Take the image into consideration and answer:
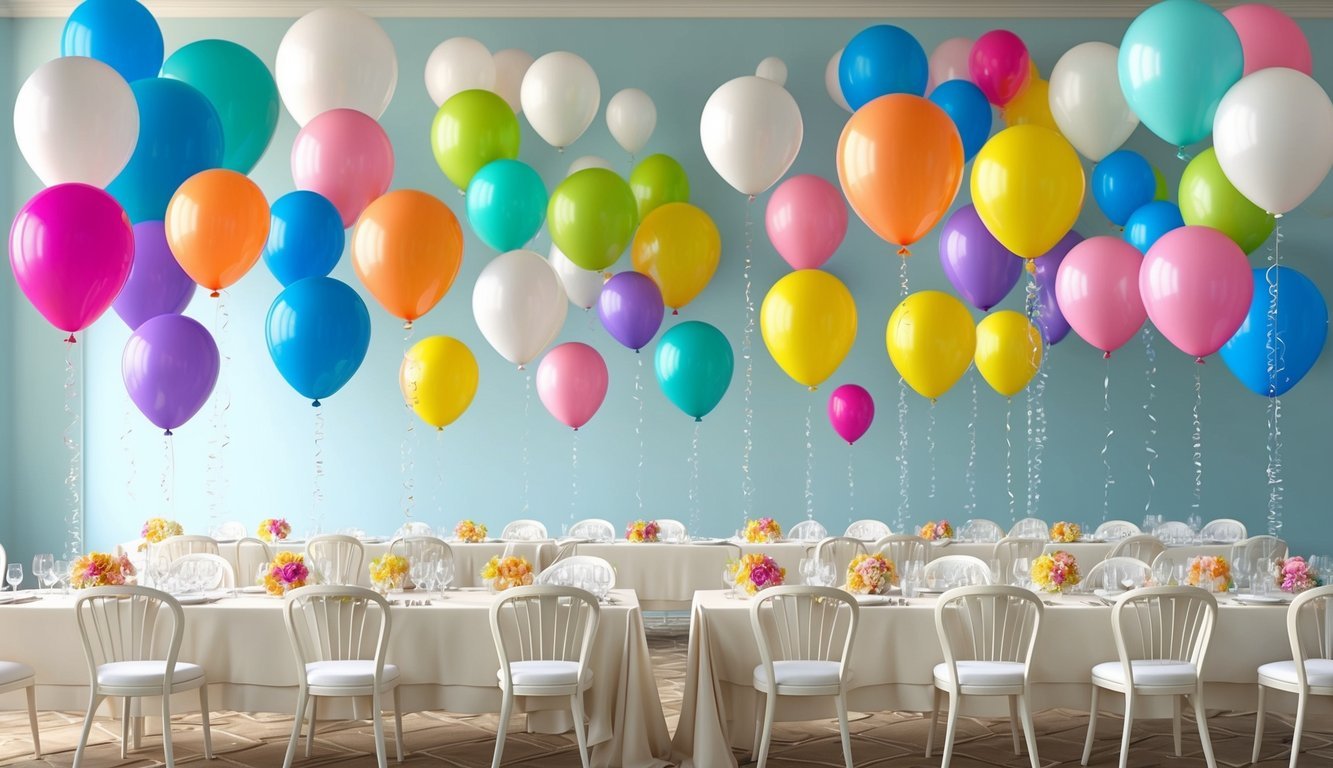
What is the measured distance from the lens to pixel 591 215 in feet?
22.2

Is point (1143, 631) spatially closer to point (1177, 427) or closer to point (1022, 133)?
point (1022, 133)

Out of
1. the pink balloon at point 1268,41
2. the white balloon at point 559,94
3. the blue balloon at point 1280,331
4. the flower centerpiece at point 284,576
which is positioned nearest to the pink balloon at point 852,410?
the blue balloon at point 1280,331

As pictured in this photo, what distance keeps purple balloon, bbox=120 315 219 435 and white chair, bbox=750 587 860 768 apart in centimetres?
269

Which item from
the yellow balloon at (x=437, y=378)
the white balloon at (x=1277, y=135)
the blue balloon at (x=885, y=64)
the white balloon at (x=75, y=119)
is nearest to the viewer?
the white balloon at (x=75, y=119)

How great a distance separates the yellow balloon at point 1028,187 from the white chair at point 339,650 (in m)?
3.31

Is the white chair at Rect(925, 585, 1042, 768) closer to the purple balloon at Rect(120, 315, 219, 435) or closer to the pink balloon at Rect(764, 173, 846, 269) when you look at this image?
the pink balloon at Rect(764, 173, 846, 269)

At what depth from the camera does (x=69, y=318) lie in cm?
479

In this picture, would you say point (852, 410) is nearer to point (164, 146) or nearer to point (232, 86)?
point (232, 86)

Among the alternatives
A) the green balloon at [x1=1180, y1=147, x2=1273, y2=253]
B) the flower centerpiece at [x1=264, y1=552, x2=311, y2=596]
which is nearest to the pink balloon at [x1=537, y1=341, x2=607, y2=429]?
the flower centerpiece at [x1=264, y1=552, x2=311, y2=596]

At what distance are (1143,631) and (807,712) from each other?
1530mm

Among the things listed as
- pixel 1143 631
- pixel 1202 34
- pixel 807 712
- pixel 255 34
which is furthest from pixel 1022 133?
pixel 255 34

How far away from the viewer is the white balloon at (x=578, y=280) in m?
8.15

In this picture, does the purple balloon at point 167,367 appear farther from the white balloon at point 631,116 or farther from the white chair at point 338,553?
the white balloon at point 631,116

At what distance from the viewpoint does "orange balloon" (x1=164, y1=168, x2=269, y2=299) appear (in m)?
5.22
